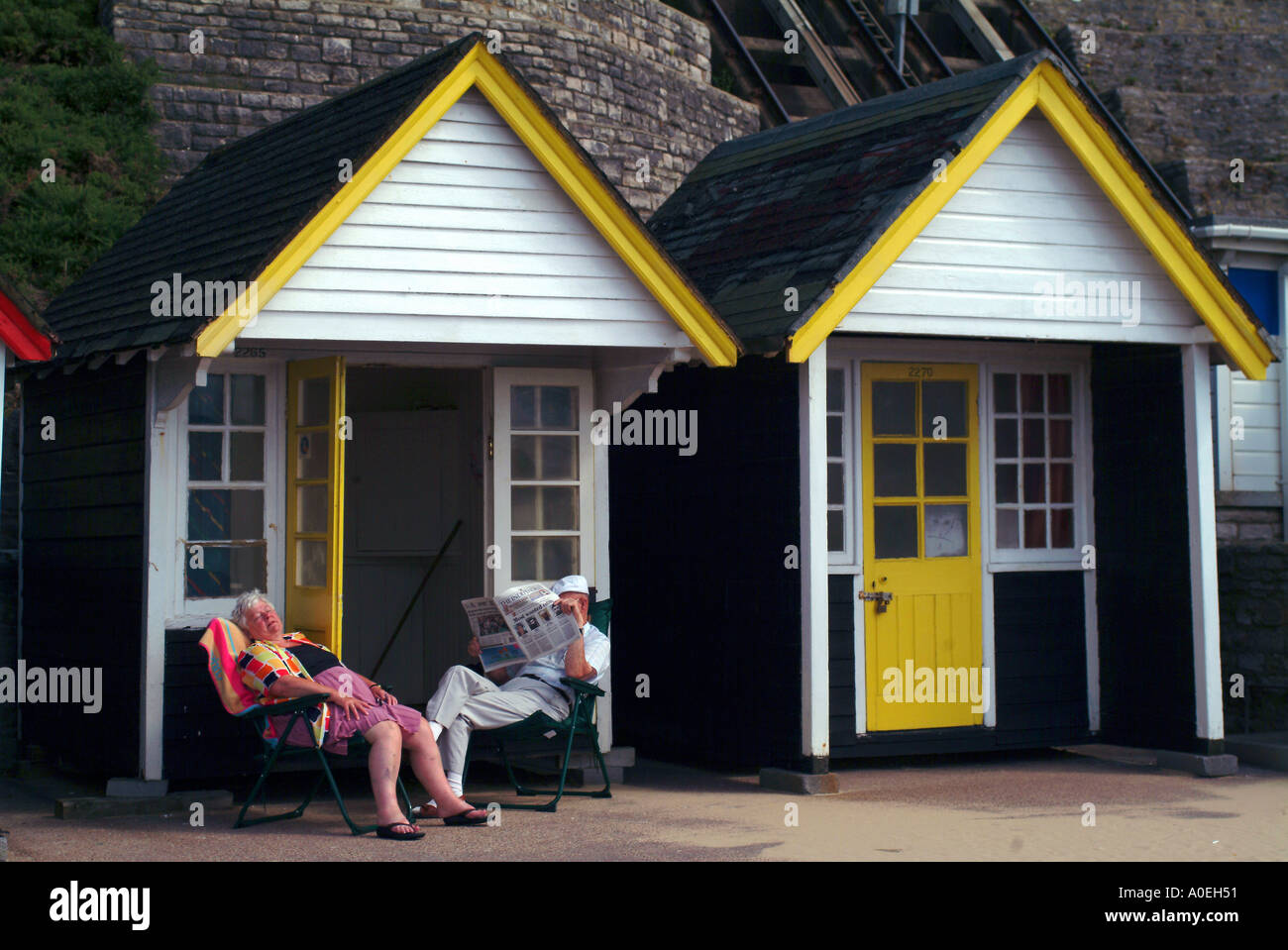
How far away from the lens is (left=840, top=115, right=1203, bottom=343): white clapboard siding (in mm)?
8805

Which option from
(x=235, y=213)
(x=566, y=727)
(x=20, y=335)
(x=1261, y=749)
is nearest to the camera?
(x=20, y=335)

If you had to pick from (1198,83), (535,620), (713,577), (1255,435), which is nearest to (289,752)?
(535,620)

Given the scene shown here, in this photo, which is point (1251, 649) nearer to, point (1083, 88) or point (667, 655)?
point (667, 655)

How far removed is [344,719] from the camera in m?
7.42

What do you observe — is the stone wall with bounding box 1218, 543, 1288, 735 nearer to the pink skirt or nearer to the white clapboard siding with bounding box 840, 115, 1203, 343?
the white clapboard siding with bounding box 840, 115, 1203, 343

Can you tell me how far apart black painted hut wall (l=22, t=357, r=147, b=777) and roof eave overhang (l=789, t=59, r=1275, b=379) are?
3.39 meters

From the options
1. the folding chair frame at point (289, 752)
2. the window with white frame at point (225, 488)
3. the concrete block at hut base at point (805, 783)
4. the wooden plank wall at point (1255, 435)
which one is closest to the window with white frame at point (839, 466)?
the concrete block at hut base at point (805, 783)

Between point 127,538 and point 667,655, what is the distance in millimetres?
3137

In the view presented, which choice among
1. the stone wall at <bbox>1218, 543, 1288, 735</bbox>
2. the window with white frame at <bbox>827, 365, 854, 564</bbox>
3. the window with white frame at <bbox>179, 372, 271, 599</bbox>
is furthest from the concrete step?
the window with white frame at <bbox>179, 372, 271, 599</bbox>

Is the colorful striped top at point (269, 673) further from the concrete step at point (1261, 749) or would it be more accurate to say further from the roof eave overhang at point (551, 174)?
the concrete step at point (1261, 749)

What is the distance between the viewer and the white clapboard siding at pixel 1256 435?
48.5ft

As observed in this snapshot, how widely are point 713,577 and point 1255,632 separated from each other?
410 cm

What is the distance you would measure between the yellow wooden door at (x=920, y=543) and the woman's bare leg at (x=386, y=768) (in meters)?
3.11

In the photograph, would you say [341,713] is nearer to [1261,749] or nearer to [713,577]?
[713,577]
